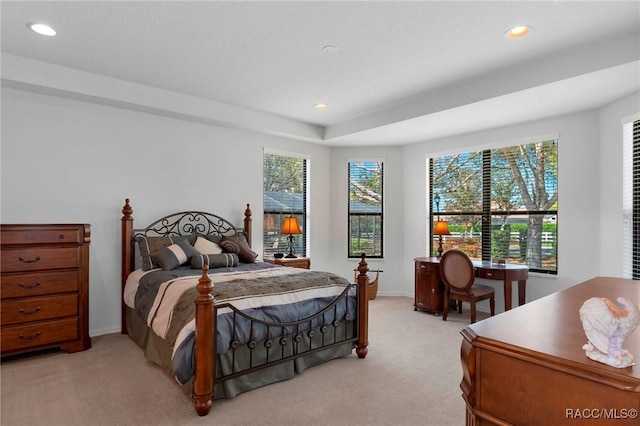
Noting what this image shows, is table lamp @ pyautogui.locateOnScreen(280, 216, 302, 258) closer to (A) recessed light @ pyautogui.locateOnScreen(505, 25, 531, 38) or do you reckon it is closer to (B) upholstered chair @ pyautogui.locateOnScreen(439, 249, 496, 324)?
(B) upholstered chair @ pyautogui.locateOnScreen(439, 249, 496, 324)

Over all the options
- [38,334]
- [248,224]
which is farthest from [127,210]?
[248,224]

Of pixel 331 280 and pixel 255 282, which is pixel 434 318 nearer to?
pixel 331 280

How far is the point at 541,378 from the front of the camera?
0.93 meters

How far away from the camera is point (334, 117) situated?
203 inches

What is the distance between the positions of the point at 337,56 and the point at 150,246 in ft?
9.13

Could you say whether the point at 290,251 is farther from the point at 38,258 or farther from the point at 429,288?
the point at 38,258

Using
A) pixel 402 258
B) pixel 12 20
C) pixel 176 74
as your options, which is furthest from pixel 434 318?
pixel 12 20

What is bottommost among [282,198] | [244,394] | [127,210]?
[244,394]

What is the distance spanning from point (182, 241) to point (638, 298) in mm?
3919

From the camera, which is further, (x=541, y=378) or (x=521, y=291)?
(x=521, y=291)

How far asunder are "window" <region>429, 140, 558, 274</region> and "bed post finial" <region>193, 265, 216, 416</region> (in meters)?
4.20

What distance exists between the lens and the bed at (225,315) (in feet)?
7.82

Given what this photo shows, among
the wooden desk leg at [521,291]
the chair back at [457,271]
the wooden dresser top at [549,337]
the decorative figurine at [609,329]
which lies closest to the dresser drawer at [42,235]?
the wooden dresser top at [549,337]

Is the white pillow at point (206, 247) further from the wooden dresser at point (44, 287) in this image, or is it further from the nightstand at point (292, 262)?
the wooden dresser at point (44, 287)
